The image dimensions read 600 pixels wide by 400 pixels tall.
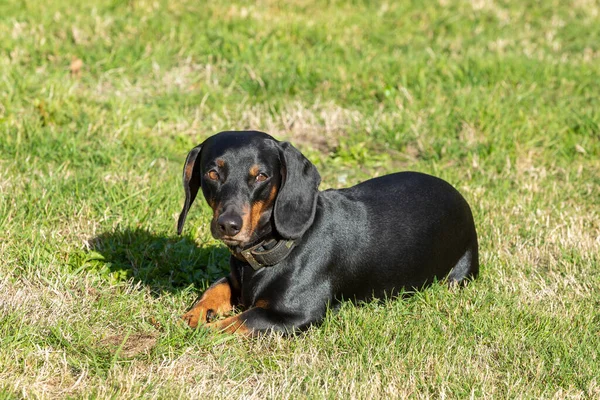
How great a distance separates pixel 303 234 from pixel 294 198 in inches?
8.9

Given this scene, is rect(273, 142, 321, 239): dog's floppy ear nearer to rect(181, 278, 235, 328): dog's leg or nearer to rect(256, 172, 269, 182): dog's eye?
rect(256, 172, 269, 182): dog's eye

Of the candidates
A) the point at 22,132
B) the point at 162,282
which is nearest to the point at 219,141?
the point at 162,282

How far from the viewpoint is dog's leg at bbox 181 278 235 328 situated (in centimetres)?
436

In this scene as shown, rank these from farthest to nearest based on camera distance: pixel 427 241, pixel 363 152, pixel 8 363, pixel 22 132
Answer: pixel 363 152 < pixel 22 132 < pixel 427 241 < pixel 8 363

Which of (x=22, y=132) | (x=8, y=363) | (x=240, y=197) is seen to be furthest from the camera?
(x=22, y=132)

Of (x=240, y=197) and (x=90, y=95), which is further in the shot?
(x=90, y=95)

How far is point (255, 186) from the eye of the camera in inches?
158

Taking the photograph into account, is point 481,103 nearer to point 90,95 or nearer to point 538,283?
point 538,283

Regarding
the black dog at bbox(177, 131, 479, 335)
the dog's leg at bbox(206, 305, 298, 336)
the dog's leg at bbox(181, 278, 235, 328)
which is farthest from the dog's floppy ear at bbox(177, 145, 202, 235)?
the dog's leg at bbox(206, 305, 298, 336)

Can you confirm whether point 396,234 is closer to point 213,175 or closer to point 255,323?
point 255,323

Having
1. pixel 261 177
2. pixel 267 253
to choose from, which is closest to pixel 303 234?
pixel 267 253

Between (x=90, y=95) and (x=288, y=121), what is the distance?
5.86ft

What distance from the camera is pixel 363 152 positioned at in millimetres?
6934

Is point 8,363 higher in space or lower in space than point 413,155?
higher
